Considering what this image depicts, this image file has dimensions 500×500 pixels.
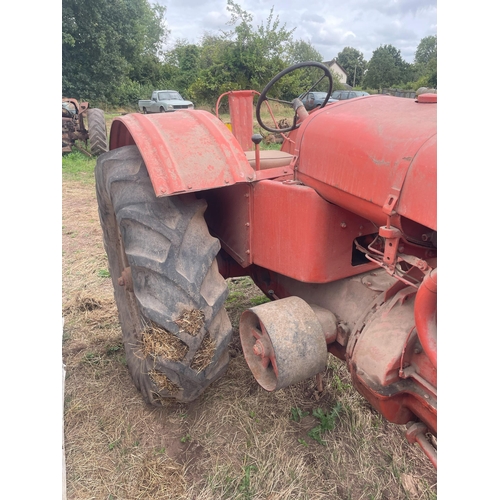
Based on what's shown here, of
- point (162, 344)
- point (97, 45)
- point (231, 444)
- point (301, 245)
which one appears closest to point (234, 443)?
point (231, 444)

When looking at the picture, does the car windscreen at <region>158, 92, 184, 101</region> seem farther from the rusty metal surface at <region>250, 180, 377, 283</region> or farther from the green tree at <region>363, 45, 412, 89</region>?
the green tree at <region>363, 45, 412, 89</region>

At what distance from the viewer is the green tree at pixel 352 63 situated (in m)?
51.1

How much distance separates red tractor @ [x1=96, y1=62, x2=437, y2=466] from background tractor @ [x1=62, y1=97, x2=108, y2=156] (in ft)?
26.3

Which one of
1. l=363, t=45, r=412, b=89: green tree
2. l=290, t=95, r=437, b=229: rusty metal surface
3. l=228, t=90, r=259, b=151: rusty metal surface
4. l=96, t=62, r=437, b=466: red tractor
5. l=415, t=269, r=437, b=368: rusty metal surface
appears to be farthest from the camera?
l=363, t=45, r=412, b=89: green tree

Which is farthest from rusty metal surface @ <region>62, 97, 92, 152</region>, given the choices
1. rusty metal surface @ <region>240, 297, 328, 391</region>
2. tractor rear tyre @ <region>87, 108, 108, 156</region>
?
rusty metal surface @ <region>240, 297, 328, 391</region>

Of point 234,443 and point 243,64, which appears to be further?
point 243,64

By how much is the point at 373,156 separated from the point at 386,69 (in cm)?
4571

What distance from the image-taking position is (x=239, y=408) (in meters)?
2.34

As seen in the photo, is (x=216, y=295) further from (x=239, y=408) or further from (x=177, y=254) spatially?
(x=239, y=408)

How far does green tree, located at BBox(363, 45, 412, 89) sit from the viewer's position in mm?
40844

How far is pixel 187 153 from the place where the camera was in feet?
6.36

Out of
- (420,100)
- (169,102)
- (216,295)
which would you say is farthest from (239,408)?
(169,102)

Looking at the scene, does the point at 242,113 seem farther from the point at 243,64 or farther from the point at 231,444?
the point at 243,64

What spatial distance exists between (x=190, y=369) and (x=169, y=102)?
1932 centimetres
